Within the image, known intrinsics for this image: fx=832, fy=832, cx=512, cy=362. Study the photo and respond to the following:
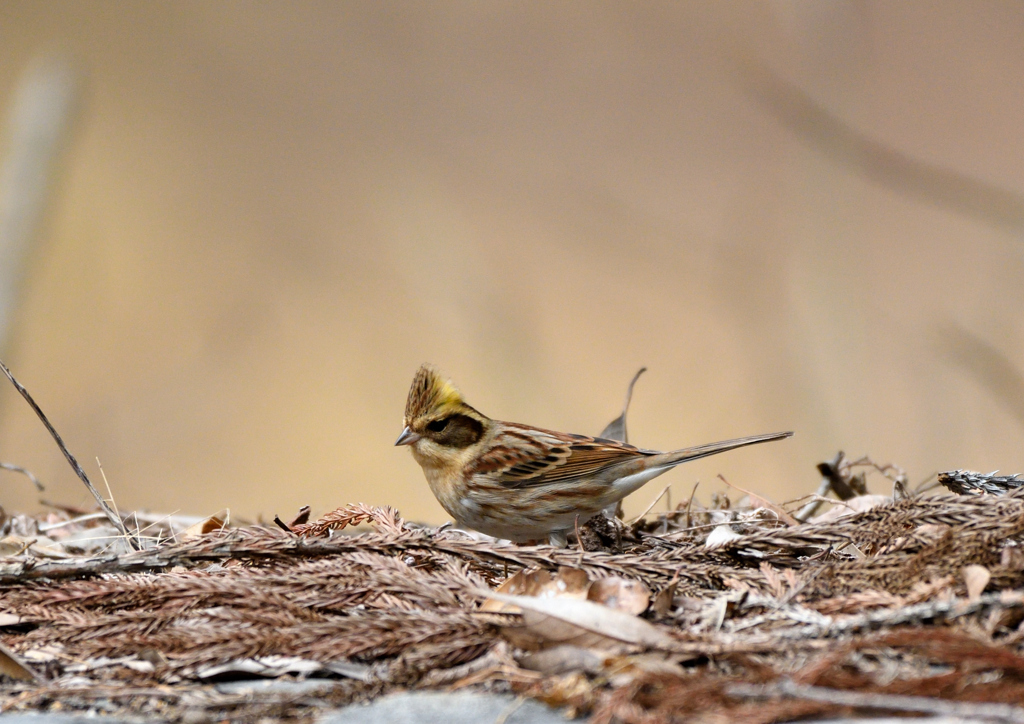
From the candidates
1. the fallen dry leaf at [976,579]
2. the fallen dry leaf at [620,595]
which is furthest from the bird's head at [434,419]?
the fallen dry leaf at [976,579]

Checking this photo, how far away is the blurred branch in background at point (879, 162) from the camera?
14.0 feet

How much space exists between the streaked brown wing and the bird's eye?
0.78 feet

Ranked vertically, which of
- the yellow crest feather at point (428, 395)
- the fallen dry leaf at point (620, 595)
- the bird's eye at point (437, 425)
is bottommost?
the fallen dry leaf at point (620, 595)

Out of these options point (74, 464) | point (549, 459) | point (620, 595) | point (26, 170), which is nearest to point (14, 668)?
point (74, 464)

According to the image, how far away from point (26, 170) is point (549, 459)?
4.91 meters

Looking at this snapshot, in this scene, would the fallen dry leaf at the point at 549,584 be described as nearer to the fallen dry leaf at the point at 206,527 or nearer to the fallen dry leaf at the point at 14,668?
the fallen dry leaf at the point at 14,668

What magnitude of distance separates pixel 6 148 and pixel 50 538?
4.56 metres

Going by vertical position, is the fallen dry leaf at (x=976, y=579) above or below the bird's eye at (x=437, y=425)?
below

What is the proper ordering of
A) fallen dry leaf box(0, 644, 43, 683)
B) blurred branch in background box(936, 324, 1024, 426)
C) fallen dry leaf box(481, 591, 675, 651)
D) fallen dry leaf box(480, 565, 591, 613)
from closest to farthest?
fallen dry leaf box(481, 591, 675, 651) < fallen dry leaf box(0, 644, 43, 683) < fallen dry leaf box(480, 565, 591, 613) < blurred branch in background box(936, 324, 1024, 426)

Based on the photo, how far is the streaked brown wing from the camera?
3.66 meters

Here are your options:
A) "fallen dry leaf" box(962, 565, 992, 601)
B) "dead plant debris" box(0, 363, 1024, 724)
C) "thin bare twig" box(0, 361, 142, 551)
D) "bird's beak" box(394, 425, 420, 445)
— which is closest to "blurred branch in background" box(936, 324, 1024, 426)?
"dead plant debris" box(0, 363, 1024, 724)

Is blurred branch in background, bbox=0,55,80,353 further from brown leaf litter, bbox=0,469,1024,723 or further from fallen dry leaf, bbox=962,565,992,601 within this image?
fallen dry leaf, bbox=962,565,992,601

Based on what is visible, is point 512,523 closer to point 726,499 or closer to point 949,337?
point 726,499

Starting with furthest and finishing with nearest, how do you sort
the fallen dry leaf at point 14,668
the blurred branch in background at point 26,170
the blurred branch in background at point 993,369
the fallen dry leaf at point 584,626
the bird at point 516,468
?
the blurred branch in background at point 26,170 → the blurred branch in background at point 993,369 → the bird at point 516,468 → the fallen dry leaf at point 14,668 → the fallen dry leaf at point 584,626
